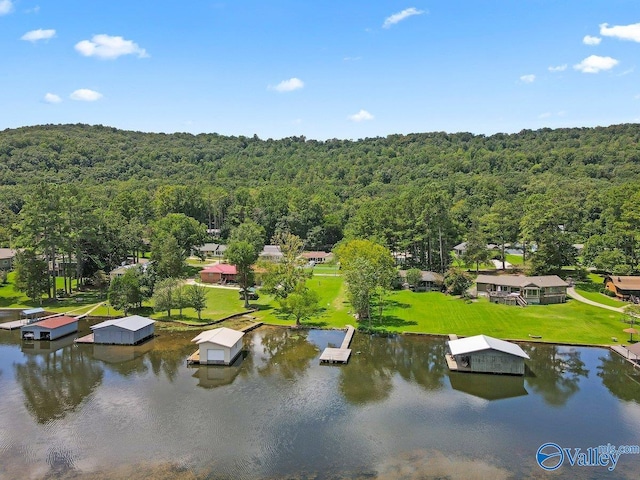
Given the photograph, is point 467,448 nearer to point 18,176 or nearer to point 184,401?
point 184,401

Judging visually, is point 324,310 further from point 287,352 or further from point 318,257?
point 318,257

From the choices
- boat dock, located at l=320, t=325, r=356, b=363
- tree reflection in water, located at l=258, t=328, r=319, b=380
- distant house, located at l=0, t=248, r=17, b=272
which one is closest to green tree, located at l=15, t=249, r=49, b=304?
distant house, located at l=0, t=248, r=17, b=272

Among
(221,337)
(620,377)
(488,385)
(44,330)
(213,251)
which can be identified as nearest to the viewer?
(488,385)

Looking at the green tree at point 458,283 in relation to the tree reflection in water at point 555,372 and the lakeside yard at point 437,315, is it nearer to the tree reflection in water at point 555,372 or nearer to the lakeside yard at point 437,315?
the lakeside yard at point 437,315

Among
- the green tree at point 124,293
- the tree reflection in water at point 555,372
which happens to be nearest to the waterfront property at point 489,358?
Result: the tree reflection in water at point 555,372

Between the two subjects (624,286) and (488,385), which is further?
(624,286)

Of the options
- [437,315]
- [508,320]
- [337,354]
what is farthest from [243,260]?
[508,320]

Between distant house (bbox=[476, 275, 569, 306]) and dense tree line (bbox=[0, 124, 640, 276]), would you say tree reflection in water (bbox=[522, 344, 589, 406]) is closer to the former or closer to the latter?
distant house (bbox=[476, 275, 569, 306])
